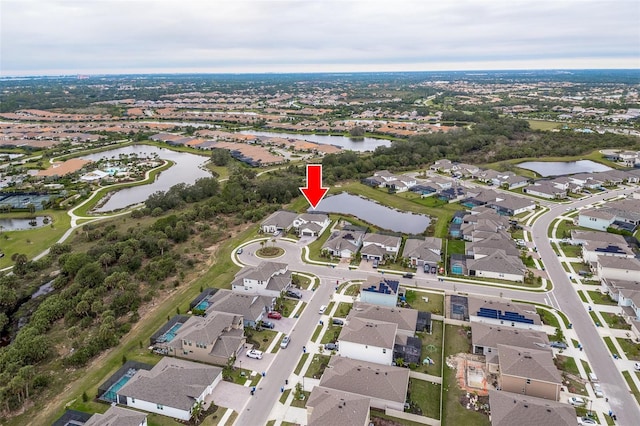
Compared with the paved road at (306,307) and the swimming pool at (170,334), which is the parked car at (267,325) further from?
the swimming pool at (170,334)

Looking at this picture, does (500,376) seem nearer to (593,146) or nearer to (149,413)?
(149,413)

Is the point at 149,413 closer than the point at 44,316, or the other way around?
the point at 149,413

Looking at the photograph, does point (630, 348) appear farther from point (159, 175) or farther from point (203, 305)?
point (159, 175)

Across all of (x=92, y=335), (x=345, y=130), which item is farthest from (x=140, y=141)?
(x=92, y=335)

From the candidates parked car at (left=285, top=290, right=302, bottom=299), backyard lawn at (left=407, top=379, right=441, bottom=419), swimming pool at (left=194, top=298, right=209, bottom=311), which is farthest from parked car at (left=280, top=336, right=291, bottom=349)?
backyard lawn at (left=407, top=379, right=441, bottom=419)

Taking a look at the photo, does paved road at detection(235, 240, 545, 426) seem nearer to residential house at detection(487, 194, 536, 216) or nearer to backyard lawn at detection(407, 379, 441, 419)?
backyard lawn at detection(407, 379, 441, 419)

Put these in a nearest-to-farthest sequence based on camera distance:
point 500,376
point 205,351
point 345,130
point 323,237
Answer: point 500,376 → point 205,351 → point 323,237 → point 345,130

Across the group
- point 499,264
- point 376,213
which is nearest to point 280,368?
point 499,264
